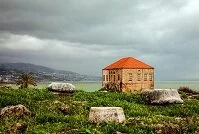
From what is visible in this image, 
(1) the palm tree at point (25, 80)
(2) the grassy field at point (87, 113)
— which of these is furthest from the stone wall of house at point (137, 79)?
(2) the grassy field at point (87, 113)

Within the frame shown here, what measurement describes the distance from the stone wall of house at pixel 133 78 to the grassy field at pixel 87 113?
85.0ft

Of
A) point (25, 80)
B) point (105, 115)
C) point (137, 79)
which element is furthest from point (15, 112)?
point (137, 79)

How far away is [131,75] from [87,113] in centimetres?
3796

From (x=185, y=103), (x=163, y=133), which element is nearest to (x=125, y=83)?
(x=185, y=103)

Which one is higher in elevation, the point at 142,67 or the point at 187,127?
the point at 142,67

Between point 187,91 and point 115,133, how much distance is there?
3327 cm

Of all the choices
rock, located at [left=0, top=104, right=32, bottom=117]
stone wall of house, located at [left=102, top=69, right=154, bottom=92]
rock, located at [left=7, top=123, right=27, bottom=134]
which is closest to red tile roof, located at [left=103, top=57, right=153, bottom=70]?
stone wall of house, located at [left=102, top=69, right=154, bottom=92]

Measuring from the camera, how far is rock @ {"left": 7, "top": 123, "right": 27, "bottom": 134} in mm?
19872

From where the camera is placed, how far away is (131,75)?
215 feet

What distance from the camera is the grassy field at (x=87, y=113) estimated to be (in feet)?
67.8

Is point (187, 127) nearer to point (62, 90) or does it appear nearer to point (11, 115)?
point (11, 115)

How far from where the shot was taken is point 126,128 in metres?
20.3

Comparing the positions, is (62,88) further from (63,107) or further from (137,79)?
(137,79)

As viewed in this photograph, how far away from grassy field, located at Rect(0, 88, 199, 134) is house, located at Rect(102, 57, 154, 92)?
85.3 ft
